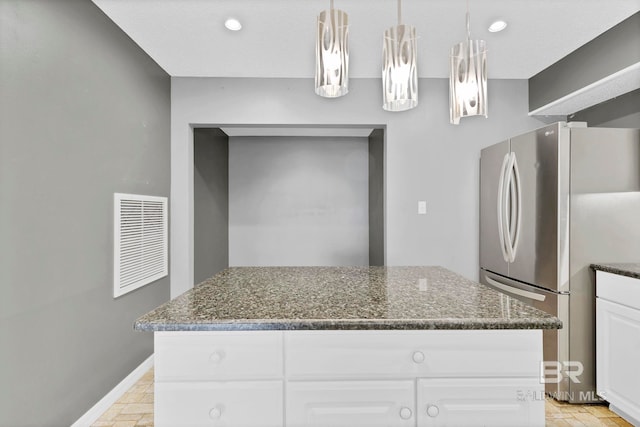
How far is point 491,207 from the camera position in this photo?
9.39 ft

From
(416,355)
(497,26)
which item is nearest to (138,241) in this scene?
(416,355)

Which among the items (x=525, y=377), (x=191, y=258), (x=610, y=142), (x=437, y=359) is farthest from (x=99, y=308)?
(x=610, y=142)

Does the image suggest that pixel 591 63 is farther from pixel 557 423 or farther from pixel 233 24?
pixel 233 24

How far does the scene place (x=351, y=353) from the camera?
1079 mm

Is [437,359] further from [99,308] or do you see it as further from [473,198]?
[473,198]

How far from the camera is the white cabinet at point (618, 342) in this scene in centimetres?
189

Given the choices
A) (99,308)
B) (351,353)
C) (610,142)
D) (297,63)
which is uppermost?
(297,63)

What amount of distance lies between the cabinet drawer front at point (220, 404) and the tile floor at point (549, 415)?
1269 mm

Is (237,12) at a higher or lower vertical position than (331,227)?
higher

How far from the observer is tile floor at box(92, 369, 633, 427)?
2.05m

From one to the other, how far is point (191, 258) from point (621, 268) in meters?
3.11

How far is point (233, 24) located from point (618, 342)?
296 centimetres

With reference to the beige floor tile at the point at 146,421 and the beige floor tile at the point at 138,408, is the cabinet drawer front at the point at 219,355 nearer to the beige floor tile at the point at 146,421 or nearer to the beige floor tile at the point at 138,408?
the beige floor tile at the point at 146,421

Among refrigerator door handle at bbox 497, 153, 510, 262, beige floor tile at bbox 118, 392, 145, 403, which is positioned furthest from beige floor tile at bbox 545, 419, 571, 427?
beige floor tile at bbox 118, 392, 145, 403
